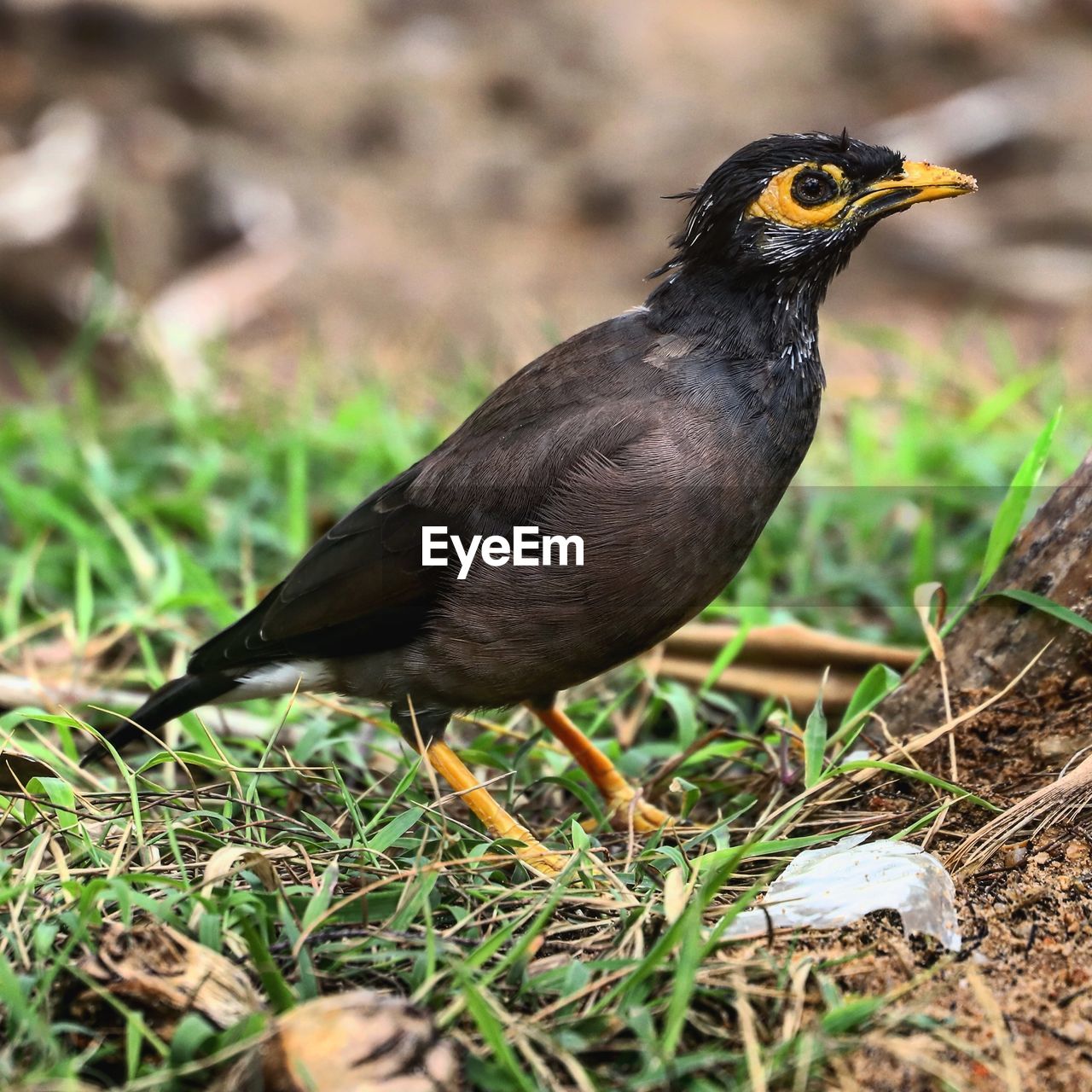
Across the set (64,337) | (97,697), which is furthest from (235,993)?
(64,337)

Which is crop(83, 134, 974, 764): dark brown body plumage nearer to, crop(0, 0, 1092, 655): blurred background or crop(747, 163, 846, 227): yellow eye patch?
crop(747, 163, 846, 227): yellow eye patch

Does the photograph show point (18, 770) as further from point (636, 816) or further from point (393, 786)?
point (636, 816)

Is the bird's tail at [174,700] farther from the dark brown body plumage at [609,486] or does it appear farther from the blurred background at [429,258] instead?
the blurred background at [429,258]

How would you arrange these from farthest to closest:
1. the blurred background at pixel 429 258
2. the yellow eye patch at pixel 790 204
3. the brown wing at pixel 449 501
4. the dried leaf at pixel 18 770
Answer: the blurred background at pixel 429 258 < the yellow eye patch at pixel 790 204 < the brown wing at pixel 449 501 < the dried leaf at pixel 18 770

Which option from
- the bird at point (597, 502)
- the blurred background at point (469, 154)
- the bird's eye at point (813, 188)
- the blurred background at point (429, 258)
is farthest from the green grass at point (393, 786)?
the blurred background at point (469, 154)

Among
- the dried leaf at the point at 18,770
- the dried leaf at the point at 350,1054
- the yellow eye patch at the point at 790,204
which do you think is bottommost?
the dried leaf at the point at 18,770

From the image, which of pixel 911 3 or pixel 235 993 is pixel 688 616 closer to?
pixel 235 993

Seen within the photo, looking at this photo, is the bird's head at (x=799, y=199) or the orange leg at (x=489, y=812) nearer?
the orange leg at (x=489, y=812)
